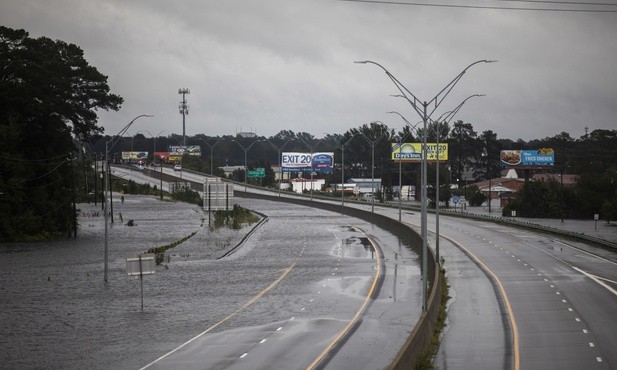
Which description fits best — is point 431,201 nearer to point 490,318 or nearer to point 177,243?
point 177,243

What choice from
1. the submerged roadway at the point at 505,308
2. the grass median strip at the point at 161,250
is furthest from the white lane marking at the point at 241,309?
the grass median strip at the point at 161,250

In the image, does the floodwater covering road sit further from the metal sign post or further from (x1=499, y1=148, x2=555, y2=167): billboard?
(x1=499, y1=148, x2=555, y2=167): billboard

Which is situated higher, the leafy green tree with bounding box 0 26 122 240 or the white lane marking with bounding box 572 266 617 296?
the leafy green tree with bounding box 0 26 122 240

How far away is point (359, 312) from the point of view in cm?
3884

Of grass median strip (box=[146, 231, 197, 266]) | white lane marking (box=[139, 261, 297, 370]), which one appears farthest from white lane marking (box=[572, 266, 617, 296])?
grass median strip (box=[146, 231, 197, 266])

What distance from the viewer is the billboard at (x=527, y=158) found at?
154500 mm

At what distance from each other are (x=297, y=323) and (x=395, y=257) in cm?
2972

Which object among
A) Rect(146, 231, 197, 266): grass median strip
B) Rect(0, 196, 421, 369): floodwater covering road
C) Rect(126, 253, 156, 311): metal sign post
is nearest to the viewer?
Rect(0, 196, 421, 369): floodwater covering road

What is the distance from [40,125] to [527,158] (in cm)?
9630

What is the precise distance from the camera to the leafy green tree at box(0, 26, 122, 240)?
78.8 metres

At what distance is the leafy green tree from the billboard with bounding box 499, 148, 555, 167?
8598 cm

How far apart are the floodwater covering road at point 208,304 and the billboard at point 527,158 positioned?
264 ft

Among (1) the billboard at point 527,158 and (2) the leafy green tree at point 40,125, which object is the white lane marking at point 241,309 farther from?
(1) the billboard at point 527,158

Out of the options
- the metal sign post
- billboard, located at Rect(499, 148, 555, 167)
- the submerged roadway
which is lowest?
the submerged roadway
